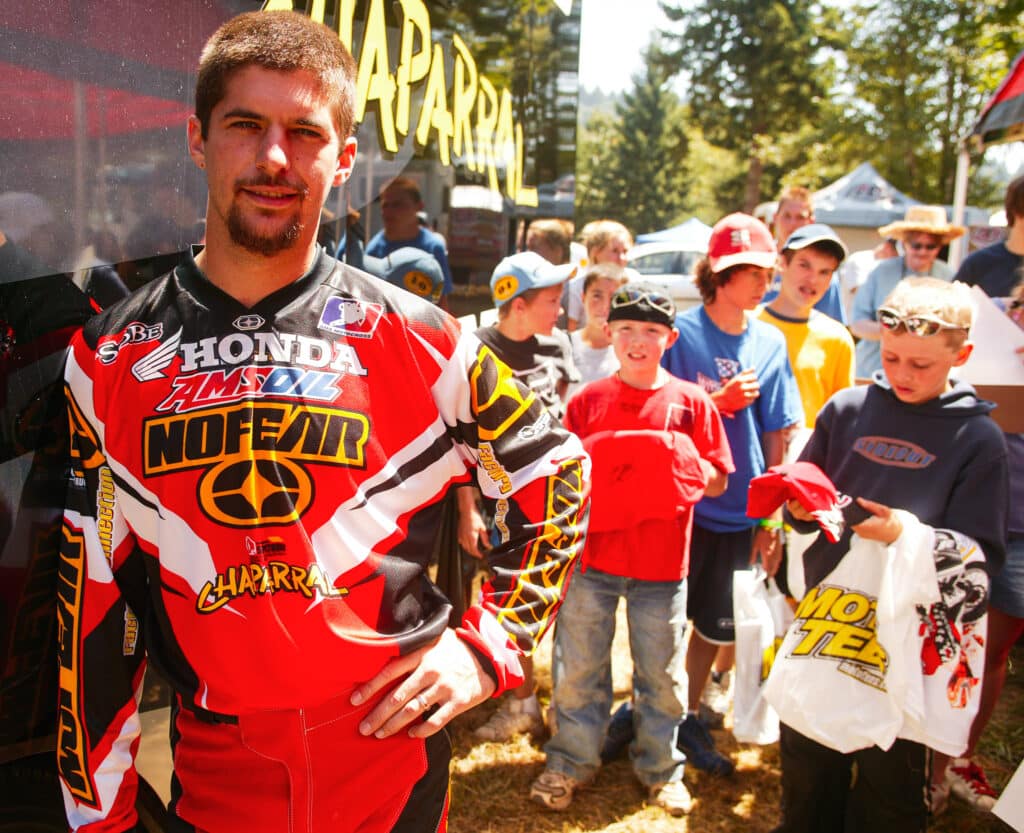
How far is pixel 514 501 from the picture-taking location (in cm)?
161

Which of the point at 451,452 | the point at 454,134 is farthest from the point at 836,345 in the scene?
the point at 451,452

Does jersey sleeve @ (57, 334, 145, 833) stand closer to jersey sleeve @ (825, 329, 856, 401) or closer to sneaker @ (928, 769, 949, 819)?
sneaker @ (928, 769, 949, 819)

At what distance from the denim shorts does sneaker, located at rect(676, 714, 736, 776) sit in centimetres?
119

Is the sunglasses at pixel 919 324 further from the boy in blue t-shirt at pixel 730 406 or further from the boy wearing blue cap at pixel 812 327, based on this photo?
the boy wearing blue cap at pixel 812 327

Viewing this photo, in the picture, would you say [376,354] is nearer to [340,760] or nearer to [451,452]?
[451,452]

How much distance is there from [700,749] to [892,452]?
1.58 metres

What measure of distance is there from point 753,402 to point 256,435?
8.04 feet

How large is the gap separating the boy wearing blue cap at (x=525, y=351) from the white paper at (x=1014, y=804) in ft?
5.23

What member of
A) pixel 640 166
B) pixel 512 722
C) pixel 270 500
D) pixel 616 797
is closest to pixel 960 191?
pixel 512 722

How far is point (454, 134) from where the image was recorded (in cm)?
316

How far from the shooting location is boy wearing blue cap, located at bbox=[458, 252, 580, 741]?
342cm

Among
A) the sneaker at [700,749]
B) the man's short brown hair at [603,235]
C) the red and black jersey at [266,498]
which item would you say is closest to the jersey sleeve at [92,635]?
the red and black jersey at [266,498]

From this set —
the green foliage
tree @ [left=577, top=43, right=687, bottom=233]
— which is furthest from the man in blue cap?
tree @ [left=577, top=43, right=687, bottom=233]

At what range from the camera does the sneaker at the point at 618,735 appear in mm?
3512
